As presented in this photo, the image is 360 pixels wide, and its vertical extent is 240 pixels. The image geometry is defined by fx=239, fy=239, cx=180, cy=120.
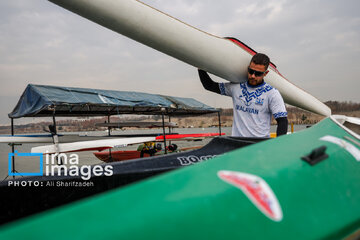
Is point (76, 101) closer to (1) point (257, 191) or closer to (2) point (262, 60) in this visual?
(2) point (262, 60)

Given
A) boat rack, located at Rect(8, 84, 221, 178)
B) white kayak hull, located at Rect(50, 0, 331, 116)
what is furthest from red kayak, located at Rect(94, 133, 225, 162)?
white kayak hull, located at Rect(50, 0, 331, 116)

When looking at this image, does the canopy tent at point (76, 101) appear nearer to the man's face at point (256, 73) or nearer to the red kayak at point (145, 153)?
the red kayak at point (145, 153)

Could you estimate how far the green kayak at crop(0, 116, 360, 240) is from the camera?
746mm

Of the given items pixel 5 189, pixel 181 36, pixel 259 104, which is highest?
pixel 181 36

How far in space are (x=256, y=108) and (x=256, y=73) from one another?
1.34ft

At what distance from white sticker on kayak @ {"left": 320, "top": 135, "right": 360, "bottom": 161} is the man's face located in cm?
118

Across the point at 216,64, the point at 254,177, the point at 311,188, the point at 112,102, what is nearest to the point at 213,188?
the point at 254,177

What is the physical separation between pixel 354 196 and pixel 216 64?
84.2 inches

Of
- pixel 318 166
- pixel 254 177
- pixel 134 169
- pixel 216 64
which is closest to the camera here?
pixel 254 177

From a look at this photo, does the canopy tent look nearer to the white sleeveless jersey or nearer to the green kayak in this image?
the white sleeveless jersey

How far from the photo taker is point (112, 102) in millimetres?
8992

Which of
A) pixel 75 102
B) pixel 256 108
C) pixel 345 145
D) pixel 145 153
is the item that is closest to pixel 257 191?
pixel 345 145

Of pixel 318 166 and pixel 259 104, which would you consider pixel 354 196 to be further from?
pixel 259 104

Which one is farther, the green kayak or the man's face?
the man's face
